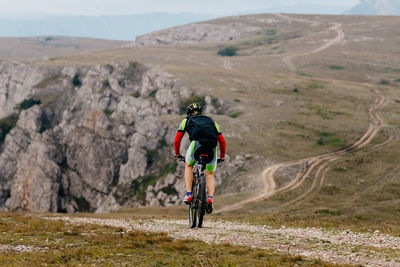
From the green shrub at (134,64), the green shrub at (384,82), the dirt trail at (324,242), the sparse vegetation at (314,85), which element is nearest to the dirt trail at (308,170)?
the dirt trail at (324,242)

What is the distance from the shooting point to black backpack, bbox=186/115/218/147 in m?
15.1

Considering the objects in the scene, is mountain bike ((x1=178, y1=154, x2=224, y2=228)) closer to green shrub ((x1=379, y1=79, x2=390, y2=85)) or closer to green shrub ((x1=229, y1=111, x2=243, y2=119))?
green shrub ((x1=229, y1=111, x2=243, y2=119))

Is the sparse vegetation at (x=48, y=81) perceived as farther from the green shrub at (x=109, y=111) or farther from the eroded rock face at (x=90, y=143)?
the green shrub at (x=109, y=111)

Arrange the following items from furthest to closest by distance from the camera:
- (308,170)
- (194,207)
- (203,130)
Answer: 1. (308,170)
2. (194,207)
3. (203,130)

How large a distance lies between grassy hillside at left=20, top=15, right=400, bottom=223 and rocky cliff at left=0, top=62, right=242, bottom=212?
1073 cm

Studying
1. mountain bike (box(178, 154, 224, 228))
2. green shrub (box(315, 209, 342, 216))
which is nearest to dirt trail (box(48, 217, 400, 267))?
mountain bike (box(178, 154, 224, 228))

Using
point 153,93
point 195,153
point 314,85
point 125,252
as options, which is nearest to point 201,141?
point 195,153

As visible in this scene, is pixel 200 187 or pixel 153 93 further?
pixel 153 93

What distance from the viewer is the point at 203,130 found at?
15180 millimetres

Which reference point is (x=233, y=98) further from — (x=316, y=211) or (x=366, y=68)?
(x=366, y=68)

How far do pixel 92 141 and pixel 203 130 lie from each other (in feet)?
331

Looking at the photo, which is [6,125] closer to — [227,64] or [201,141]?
[227,64]

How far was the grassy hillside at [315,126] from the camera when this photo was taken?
4841cm

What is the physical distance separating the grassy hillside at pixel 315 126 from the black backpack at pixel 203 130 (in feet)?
75.0
